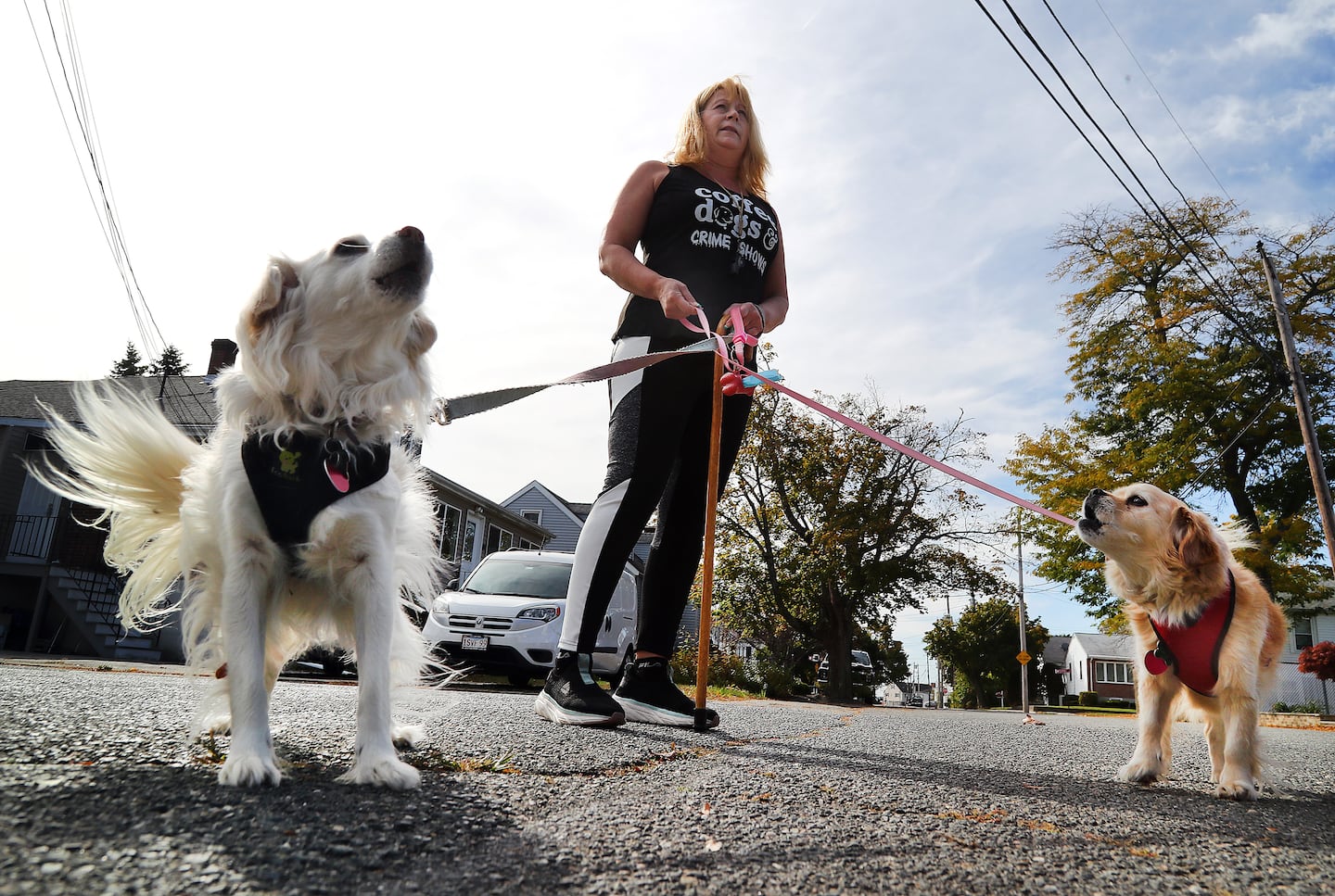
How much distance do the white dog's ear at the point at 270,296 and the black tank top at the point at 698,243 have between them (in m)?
1.60

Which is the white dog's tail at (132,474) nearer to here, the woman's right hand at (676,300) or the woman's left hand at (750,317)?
the woman's right hand at (676,300)

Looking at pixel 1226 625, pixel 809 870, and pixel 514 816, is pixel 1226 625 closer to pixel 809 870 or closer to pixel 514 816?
pixel 809 870

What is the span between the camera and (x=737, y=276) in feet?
12.4

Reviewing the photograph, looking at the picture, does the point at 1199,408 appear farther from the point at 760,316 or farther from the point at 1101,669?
the point at 1101,669

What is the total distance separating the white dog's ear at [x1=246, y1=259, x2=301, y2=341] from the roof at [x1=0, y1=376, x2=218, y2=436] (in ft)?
53.9

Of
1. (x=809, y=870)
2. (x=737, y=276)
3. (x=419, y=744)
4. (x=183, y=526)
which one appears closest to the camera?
(x=809, y=870)

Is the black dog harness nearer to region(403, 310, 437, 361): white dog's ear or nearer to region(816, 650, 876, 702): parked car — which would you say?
region(403, 310, 437, 361): white dog's ear

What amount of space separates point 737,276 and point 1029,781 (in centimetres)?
236

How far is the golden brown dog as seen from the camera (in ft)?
9.02

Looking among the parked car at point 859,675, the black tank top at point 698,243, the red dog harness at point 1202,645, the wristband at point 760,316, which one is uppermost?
the black tank top at point 698,243

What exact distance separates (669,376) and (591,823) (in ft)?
7.19

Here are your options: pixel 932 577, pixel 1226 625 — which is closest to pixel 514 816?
pixel 1226 625

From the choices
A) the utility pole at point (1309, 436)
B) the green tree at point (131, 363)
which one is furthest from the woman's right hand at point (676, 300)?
the green tree at point (131, 363)

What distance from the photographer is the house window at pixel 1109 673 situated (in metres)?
66.1
